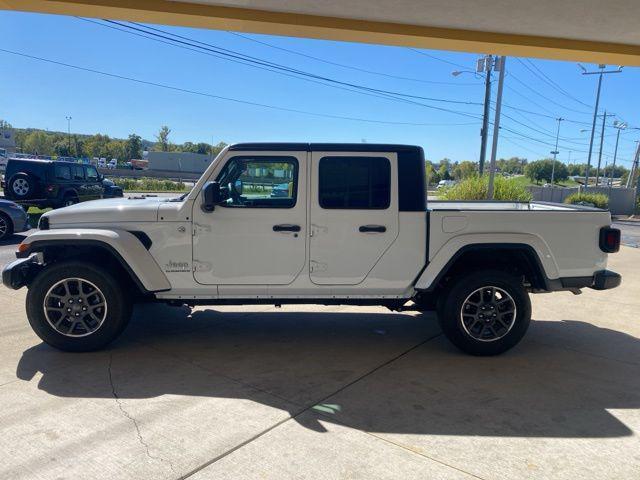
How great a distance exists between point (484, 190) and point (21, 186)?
15408 millimetres

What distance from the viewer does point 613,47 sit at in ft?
28.3

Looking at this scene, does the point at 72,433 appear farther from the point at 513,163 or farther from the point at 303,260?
the point at 513,163

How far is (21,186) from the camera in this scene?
15.6 meters

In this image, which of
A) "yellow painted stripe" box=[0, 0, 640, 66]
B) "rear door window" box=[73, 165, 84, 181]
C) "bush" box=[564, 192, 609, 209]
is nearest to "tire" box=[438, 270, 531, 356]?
"yellow painted stripe" box=[0, 0, 640, 66]

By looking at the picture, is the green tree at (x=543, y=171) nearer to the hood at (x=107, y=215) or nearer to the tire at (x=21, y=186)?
the tire at (x=21, y=186)

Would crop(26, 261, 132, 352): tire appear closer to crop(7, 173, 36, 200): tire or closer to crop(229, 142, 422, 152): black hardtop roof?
crop(229, 142, 422, 152): black hardtop roof

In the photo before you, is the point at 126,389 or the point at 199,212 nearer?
the point at 126,389

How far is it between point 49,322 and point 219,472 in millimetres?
2574

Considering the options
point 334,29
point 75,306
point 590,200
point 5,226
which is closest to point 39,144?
point 590,200

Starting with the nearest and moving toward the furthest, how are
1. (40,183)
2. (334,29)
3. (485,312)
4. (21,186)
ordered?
(485,312), (334,29), (21,186), (40,183)

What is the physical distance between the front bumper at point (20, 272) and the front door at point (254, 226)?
1.55 metres

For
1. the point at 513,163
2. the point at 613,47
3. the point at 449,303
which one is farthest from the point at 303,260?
the point at 513,163

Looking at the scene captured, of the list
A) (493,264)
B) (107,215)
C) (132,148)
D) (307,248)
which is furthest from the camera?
(132,148)

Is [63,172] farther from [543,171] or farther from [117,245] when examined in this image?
[543,171]
